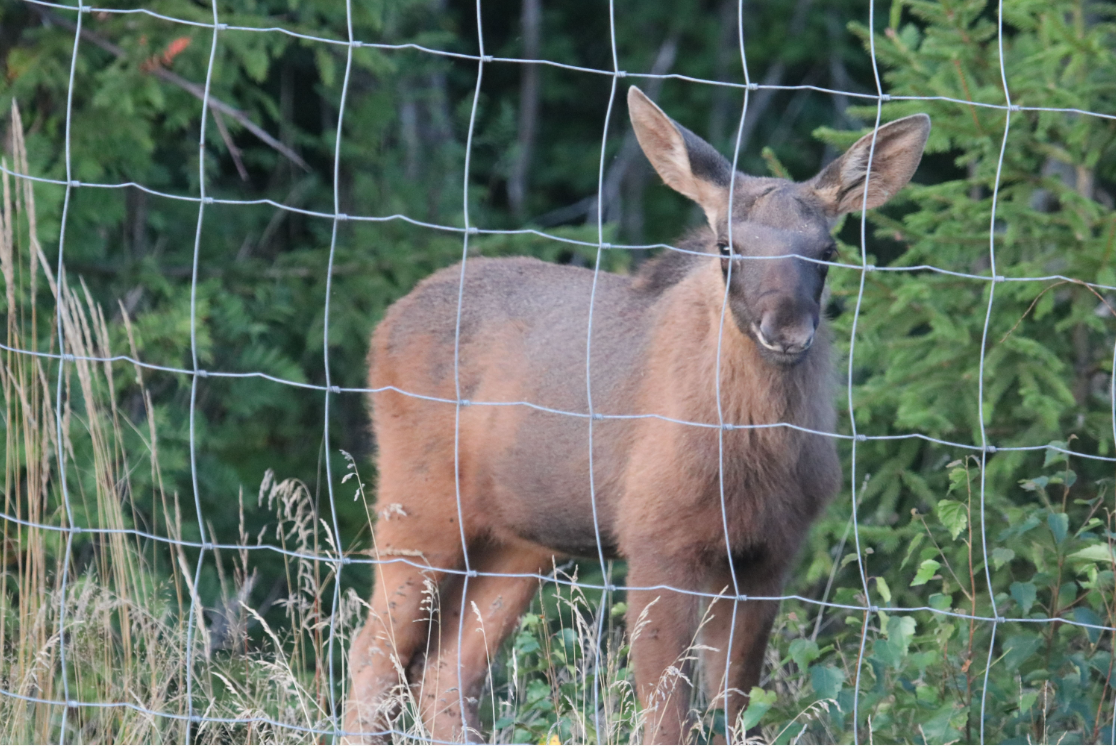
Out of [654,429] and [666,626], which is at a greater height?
[654,429]

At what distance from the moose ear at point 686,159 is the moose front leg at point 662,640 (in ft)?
4.08

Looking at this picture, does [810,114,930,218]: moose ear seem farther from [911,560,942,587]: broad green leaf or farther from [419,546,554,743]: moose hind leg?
[419,546,554,743]: moose hind leg

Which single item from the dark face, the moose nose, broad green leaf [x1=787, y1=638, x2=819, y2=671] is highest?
the dark face

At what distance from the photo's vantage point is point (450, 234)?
26.2 ft

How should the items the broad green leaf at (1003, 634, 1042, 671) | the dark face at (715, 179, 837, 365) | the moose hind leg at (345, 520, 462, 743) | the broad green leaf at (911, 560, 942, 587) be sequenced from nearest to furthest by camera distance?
the broad green leaf at (911, 560, 942, 587)
the dark face at (715, 179, 837, 365)
the broad green leaf at (1003, 634, 1042, 671)
the moose hind leg at (345, 520, 462, 743)

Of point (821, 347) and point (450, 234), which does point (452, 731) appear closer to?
point (821, 347)

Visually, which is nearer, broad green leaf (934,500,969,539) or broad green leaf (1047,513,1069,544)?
broad green leaf (934,500,969,539)

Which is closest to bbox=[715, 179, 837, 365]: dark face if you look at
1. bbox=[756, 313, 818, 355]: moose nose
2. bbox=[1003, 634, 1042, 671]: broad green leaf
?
bbox=[756, 313, 818, 355]: moose nose

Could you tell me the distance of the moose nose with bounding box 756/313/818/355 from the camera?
3.98 m

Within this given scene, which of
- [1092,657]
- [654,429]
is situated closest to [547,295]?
[654,429]

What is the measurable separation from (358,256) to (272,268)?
20.8 inches

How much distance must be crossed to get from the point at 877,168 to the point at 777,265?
0.65m

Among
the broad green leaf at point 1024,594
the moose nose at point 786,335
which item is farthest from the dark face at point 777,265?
the broad green leaf at point 1024,594

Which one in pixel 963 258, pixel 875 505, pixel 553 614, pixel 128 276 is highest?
pixel 963 258
